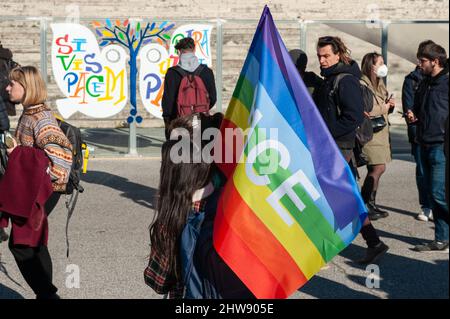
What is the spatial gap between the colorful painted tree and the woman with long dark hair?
10.3m

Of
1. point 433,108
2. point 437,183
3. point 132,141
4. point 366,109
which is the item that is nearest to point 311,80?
point 366,109

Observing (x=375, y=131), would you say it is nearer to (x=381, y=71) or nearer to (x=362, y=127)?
(x=381, y=71)

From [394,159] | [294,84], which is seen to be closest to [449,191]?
[294,84]

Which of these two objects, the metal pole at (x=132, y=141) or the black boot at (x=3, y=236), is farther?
the metal pole at (x=132, y=141)

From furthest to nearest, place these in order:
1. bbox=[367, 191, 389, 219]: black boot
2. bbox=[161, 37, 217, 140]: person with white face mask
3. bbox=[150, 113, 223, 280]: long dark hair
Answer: bbox=[161, 37, 217, 140]: person with white face mask, bbox=[367, 191, 389, 219]: black boot, bbox=[150, 113, 223, 280]: long dark hair

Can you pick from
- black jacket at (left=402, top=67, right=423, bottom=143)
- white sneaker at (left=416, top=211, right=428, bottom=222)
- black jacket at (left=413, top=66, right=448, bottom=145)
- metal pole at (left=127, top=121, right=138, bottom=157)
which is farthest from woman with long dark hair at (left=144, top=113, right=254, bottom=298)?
metal pole at (left=127, top=121, right=138, bottom=157)

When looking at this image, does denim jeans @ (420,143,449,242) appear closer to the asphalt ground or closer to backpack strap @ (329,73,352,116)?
the asphalt ground

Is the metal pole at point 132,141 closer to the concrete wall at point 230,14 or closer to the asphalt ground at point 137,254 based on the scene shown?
the asphalt ground at point 137,254

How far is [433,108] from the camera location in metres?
8.66

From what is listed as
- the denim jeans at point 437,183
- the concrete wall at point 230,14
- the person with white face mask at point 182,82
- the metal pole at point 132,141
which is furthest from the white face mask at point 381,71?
the concrete wall at point 230,14

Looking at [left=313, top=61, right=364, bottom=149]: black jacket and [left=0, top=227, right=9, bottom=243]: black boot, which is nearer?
[left=313, top=61, right=364, bottom=149]: black jacket

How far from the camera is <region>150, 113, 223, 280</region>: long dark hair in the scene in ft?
13.9

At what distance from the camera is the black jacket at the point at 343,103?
25.6ft

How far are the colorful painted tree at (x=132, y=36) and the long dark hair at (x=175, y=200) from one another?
10.4 metres
